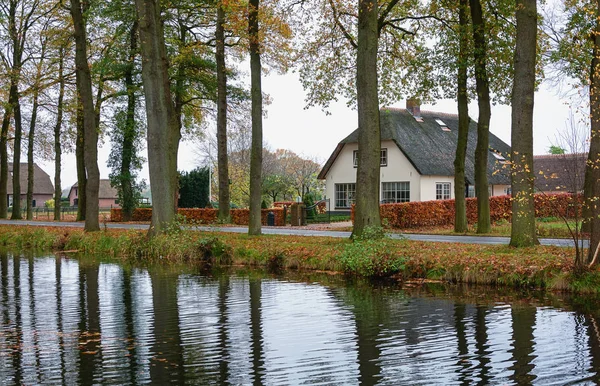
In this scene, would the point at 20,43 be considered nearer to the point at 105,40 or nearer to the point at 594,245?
the point at 105,40

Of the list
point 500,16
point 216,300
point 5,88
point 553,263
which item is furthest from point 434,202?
point 5,88

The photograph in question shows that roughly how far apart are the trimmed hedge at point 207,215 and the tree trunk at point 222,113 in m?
1.78

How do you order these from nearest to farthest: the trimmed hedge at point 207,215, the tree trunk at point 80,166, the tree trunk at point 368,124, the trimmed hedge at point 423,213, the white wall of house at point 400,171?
the tree trunk at point 368,124 → the trimmed hedge at point 423,213 → the trimmed hedge at point 207,215 → the tree trunk at point 80,166 → the white wall of house at point 400,171

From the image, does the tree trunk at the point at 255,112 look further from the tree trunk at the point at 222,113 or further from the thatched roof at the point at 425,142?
the thatched roof at the point at 425,142

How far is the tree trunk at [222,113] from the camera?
2967 centimetres

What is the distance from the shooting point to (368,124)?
18.6 meters

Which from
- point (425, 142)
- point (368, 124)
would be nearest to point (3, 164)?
point (425, 142)

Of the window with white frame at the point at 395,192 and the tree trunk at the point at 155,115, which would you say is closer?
the tree trunk at the point at 155,115

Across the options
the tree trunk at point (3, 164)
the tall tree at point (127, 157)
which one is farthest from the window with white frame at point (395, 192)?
the tree trunk at point (3, 164)

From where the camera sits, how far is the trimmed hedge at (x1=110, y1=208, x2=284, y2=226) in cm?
3612

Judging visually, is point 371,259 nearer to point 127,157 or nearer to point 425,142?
point 127,157

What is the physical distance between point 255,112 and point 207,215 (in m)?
17.5

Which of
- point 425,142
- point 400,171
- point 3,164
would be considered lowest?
point 400,171

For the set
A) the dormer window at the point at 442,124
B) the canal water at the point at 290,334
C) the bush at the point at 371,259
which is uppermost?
the dormer window at the point at 442,124
